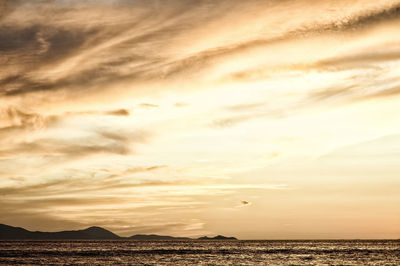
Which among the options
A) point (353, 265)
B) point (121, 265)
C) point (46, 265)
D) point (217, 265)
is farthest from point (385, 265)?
point (46, 265)

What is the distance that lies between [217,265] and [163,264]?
12.3 m

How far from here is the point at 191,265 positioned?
92.6 meters

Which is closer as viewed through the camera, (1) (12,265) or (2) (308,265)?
(1) (12,265)

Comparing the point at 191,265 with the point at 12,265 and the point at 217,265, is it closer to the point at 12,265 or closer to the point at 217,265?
the point at 217,265

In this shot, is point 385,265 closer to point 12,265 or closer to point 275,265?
point 275,265

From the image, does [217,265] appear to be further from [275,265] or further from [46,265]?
[46,265]

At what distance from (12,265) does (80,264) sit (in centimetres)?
1362

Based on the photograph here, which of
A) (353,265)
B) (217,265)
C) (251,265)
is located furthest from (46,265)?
(353,265)

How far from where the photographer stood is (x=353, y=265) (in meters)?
93.9

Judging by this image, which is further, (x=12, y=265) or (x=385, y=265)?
(x=385, y=265)

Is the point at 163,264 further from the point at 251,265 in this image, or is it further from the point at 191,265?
the point at 251,265

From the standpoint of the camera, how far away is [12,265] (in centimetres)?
8819

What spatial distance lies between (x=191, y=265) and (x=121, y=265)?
49.3 ft

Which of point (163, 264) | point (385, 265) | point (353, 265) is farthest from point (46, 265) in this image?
point (385, 265)
